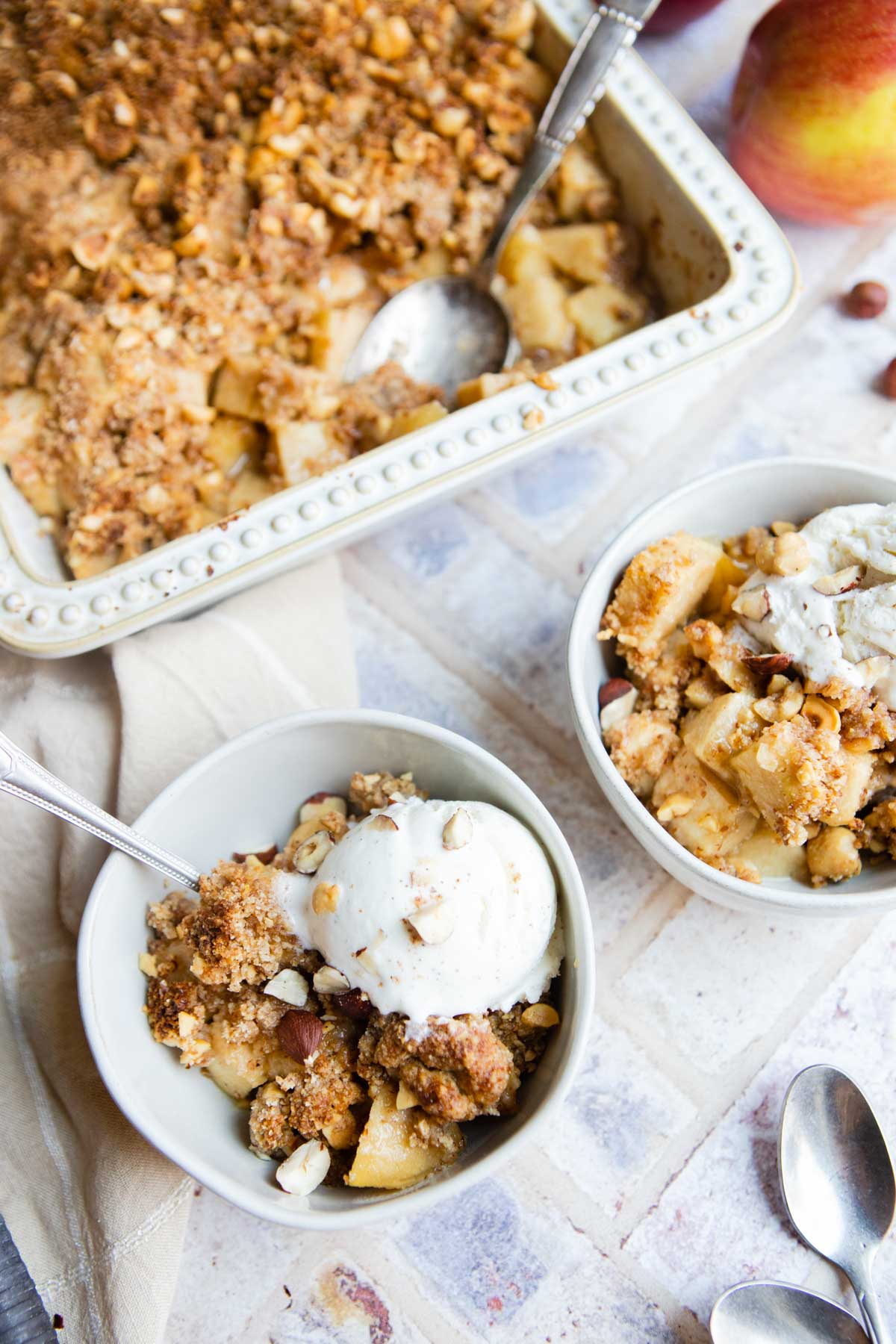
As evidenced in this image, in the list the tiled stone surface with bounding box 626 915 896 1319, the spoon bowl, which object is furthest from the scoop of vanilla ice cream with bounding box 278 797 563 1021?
the spoon bowl

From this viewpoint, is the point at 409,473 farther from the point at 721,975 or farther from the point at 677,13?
the point at 677,13

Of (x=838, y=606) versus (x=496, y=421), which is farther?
(x=496, y=421)

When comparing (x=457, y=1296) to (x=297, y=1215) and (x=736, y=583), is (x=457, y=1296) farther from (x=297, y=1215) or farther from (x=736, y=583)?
(x=736, y=583)

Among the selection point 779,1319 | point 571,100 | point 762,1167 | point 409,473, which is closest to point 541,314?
point 571,100

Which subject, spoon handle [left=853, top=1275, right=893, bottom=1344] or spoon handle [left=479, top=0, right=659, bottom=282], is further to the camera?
spoon handle [left=479, top=0, right=659, bottom=282]

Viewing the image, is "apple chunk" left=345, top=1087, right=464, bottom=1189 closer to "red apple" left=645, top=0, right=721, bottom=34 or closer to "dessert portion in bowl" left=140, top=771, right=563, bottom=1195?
"dessert portion in bowl" left=140, top=771, right=563, bottom=1195

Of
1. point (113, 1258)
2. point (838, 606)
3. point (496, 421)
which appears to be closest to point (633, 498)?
point (496, 421)
